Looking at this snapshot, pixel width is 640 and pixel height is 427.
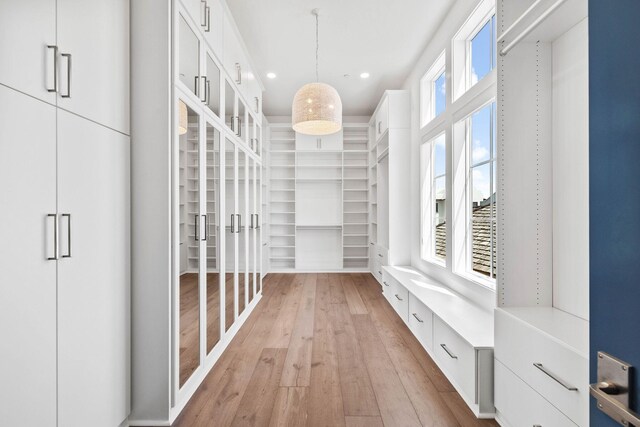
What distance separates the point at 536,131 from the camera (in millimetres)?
1873

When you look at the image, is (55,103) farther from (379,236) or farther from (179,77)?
(379,236)

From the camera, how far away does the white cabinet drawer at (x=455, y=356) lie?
6.56 feet

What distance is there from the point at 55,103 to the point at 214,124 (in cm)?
136

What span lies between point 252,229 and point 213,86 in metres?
1.89

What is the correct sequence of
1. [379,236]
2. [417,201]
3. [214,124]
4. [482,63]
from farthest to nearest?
[379,236] < [417,201] < [482,63] < [214,124]

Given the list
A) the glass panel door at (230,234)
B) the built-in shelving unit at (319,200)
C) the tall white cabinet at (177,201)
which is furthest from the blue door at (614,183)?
the built-in shelving unit at (319,200)

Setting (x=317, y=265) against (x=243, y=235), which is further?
(x=317, y=265)

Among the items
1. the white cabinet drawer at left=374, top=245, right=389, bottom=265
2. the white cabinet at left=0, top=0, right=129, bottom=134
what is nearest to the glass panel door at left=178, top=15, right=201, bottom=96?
the white cabinet at left=0, top=0, right=129, bottom=134

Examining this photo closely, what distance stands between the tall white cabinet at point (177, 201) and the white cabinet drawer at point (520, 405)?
1.84 meters

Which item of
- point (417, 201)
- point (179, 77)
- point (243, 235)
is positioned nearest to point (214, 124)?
point (179, 77)

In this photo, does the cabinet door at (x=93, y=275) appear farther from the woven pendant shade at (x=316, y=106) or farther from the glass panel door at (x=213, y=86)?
the woven pendant shade at (x=316, y=106)

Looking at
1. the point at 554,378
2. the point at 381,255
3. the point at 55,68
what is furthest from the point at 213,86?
the point at 381,255

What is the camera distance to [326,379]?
2387 mm

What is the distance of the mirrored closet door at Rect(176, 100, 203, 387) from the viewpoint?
79.7 inches
